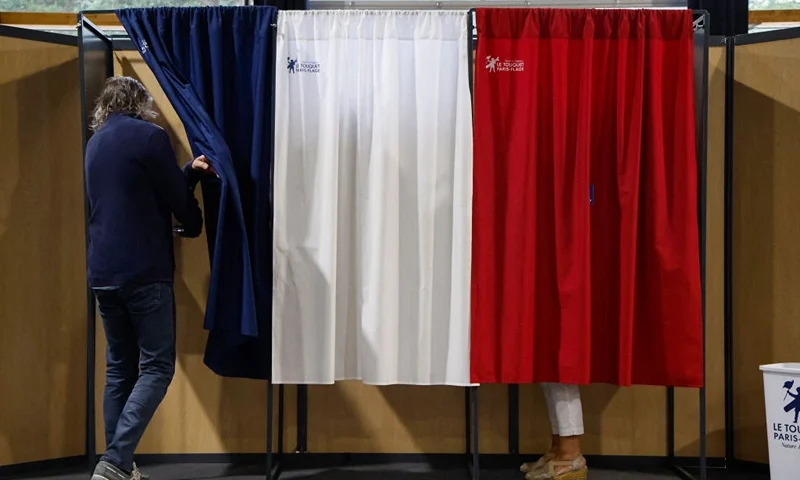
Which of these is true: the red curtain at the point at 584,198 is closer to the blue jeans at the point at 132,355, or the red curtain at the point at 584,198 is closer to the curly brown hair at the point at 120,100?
the blue jeans at the point at 132,355

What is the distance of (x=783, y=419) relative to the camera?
290 centimetres

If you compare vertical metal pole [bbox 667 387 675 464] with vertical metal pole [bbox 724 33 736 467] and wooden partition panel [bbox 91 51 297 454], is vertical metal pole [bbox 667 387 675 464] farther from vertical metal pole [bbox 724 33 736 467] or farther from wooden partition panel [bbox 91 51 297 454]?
wooden partition panel [bbox 91 51 297 454]

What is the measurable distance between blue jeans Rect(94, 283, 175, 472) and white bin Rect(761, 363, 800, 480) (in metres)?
2.37

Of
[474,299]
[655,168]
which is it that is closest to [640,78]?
[655,168]

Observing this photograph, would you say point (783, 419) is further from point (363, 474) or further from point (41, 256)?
point (41, 256)

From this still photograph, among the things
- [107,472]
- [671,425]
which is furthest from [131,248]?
[671,425]

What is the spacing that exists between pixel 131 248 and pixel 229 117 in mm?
689

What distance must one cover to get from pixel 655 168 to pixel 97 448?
109 inches

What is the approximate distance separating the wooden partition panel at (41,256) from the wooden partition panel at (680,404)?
2.11 metres

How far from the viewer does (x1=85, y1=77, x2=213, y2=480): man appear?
2.76 m

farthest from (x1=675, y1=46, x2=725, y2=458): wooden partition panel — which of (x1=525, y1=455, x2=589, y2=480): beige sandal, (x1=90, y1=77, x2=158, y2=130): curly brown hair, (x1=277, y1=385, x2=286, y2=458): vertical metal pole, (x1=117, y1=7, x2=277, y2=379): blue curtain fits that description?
(x1=90, y1=77, x2=158, y2=130): curly brown hair

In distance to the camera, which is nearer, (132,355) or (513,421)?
(132,355)

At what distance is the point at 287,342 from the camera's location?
3035 millimetres

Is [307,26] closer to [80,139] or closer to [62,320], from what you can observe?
[80,139]
